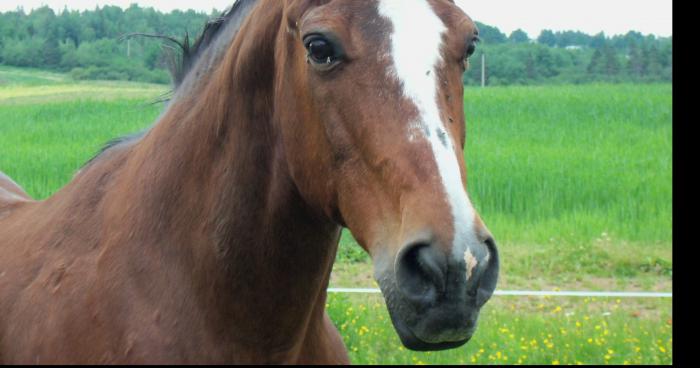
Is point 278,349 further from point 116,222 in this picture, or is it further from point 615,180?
point 615,180

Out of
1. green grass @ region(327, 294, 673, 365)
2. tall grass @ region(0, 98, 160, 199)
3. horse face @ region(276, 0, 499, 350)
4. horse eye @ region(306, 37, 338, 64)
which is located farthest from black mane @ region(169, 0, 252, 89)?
tall grass @ region(0, 98, 160, 199)

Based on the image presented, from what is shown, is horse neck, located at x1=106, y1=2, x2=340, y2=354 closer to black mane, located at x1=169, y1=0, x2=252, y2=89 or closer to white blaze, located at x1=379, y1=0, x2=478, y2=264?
black mane, located at x1=169, y1=0, x2=252, y2=89

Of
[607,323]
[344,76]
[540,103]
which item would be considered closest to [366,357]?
[607,323]

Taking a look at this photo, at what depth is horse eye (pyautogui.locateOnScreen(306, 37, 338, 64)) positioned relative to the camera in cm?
187

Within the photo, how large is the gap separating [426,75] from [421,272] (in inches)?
17.1

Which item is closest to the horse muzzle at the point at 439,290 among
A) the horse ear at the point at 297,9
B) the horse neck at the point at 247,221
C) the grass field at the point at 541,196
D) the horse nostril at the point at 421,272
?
the horse nostril at the point at 421,272

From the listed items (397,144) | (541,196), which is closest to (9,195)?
(397,144)

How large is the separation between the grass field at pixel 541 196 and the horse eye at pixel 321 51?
4.90 ft

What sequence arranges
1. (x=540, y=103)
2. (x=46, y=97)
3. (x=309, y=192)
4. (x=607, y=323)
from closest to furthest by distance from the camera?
(x=309, y=192)
(x=607, y=323)
(x=46, y=97)
(x=540, y=103)

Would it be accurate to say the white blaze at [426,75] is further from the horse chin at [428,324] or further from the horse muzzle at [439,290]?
the horse chin at [428,324]

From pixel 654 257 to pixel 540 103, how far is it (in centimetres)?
705

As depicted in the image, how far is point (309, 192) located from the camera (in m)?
2.02

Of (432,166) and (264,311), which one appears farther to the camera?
(264,311)

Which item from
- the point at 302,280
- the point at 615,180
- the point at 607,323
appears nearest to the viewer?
the point at 302,280
